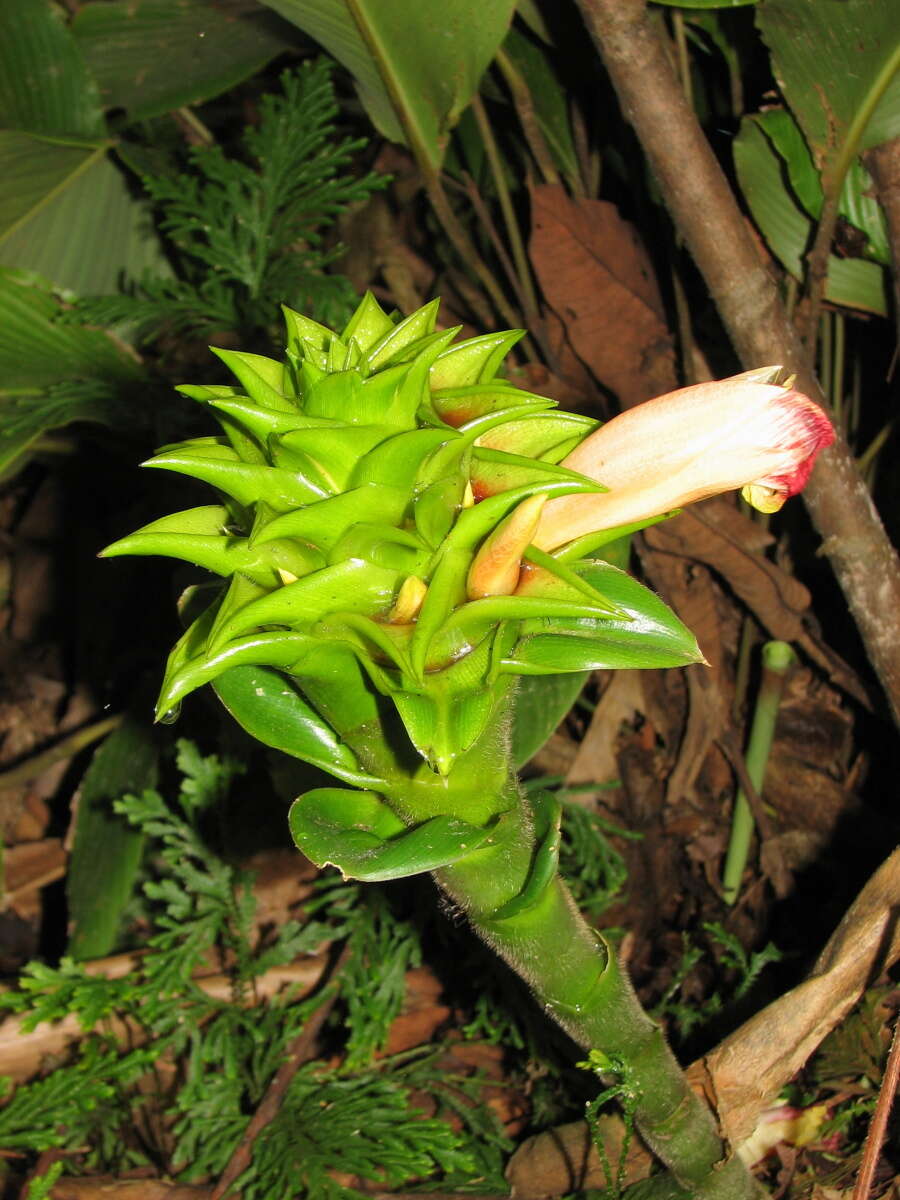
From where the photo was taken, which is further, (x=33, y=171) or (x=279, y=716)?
(x=33, y=171)

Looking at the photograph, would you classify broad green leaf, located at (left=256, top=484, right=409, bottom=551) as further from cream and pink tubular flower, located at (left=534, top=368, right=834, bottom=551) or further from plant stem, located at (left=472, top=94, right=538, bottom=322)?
plant stem, located at (left=472, top=94, right=538, bottom=322)

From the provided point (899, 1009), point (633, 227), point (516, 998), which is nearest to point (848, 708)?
point (899, 1009)

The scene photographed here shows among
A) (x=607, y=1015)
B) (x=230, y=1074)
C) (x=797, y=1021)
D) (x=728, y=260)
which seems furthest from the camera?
(x=230, y=1074)

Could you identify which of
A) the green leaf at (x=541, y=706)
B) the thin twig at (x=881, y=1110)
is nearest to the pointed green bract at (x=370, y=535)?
the thin twig at (x=881, y=1110)

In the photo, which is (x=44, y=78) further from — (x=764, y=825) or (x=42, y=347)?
(x=764, y=825)

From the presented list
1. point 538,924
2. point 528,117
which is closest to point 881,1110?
point 538,924

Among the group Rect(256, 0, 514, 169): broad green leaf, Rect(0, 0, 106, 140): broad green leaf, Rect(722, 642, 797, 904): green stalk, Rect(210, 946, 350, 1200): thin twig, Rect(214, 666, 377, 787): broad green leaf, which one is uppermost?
Rect(0, 0, 106, 140): broad green leaf

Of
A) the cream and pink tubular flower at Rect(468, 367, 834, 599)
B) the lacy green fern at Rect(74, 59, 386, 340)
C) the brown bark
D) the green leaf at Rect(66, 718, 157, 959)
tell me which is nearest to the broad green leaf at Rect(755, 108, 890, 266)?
the brown bark
